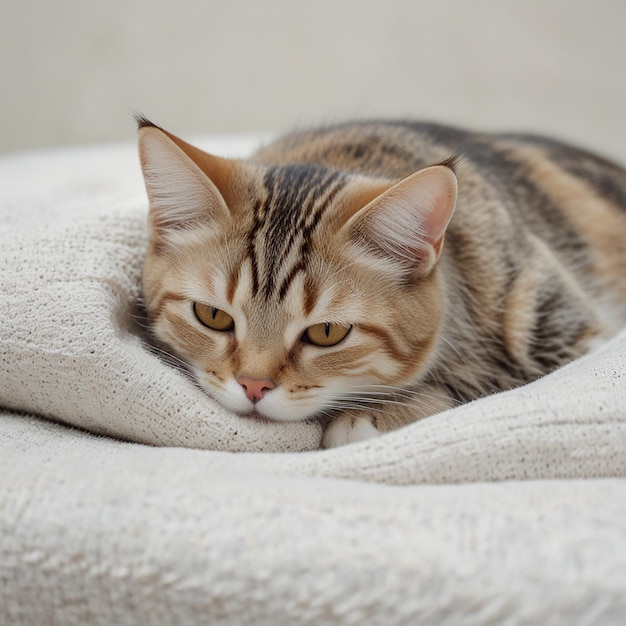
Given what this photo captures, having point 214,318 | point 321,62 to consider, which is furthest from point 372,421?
point 321,62

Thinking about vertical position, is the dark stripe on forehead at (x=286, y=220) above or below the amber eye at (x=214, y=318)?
above

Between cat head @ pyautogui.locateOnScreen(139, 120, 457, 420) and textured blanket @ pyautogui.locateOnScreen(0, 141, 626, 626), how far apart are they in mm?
75

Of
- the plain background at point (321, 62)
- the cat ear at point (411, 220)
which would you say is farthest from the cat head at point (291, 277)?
the plain background at point (321, 62)

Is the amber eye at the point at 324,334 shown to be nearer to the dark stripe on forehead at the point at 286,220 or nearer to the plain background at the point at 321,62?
the dark stripe on forehead at the point at 286,220

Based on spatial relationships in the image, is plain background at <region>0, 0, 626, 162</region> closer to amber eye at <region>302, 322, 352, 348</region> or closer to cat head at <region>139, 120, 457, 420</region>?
cat head at <region>139, 120, 457, 420</region>

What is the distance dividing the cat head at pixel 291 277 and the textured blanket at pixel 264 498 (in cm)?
7

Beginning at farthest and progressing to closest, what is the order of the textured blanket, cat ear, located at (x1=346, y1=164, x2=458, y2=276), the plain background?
1. the plain background
2. cat ear, located at (x1=346, y1=164, x2=458, y2=276)
3. the textured blanket

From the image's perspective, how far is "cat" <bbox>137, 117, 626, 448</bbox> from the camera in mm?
1031

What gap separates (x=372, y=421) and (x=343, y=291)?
21 centimetres

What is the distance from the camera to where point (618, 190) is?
1884 mm

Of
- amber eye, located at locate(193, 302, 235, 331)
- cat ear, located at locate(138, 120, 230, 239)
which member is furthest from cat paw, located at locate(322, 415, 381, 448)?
cat ear, located at locate(138, 120, 230, 239)

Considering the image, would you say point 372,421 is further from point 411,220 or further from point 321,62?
point 321,62

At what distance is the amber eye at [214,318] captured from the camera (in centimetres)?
107

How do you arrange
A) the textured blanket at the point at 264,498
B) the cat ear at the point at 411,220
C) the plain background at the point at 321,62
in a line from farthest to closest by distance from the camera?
1. the plain background at the point at 321,62
2. the cat ear at the point at 411,220
3. the textured blanket at the point at 264,498
